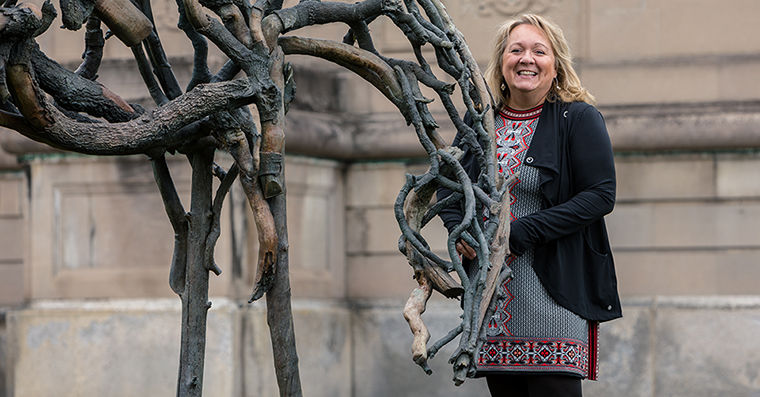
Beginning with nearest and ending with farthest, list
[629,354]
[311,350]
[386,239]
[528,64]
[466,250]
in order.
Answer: [466,250] → [528,64] → [629,354] → [311,350] → [386,239]

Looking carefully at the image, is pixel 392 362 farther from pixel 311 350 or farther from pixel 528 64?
pixel 528 64

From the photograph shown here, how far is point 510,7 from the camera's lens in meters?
5.83

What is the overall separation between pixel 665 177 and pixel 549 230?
3143 millimetres

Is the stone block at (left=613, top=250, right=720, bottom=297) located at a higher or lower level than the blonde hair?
lower

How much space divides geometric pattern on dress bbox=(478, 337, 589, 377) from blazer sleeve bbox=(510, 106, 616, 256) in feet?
0.97

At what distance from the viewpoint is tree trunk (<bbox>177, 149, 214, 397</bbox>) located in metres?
2.42

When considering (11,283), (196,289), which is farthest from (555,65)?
(11,283)

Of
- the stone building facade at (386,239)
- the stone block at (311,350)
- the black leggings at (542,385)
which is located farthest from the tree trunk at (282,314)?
the stone block at (311,350)

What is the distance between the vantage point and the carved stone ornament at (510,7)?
5801 mm

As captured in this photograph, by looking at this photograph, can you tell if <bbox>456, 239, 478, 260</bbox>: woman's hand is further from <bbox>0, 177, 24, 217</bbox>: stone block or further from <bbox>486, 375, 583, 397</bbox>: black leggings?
<bbox>0, 177, 24, 217</bbox>: stone block

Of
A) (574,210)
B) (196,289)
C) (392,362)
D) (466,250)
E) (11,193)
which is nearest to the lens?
(196,289)

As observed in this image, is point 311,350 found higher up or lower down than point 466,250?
lower down

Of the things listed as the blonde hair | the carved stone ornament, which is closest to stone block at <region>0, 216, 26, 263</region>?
the carved stone ornament

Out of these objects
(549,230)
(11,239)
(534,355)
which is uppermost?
(549,230)
